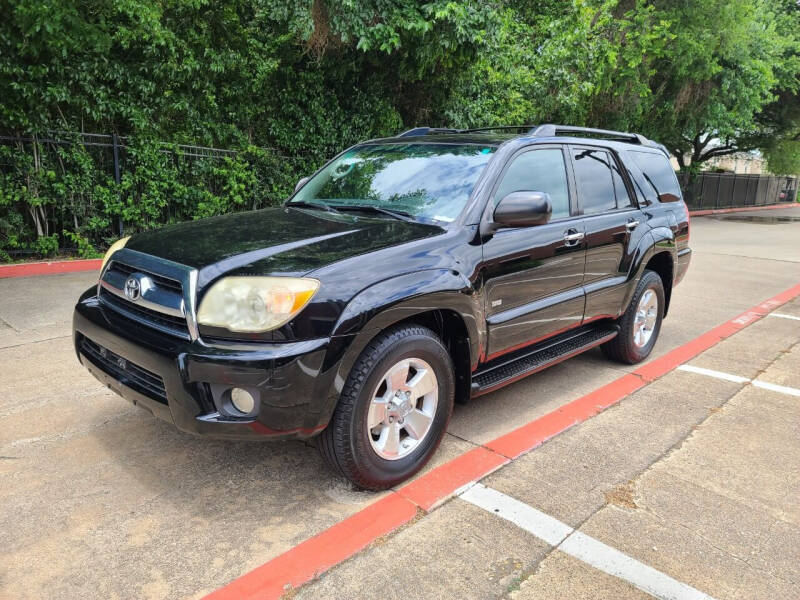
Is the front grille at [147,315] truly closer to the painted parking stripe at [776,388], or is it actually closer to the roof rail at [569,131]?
the roof rail at [569,131]

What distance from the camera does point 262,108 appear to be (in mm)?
10828

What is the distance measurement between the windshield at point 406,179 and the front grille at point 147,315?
4.59 feet

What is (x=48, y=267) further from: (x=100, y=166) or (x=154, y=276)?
(x=154, y=276)

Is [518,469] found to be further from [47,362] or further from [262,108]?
[262,108]

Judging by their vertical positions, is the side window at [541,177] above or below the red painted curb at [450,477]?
above

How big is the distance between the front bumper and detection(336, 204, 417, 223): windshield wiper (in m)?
1.06

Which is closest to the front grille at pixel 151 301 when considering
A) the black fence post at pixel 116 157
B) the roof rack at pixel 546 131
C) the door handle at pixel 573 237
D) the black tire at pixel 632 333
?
the roof rack at pixel 546 131

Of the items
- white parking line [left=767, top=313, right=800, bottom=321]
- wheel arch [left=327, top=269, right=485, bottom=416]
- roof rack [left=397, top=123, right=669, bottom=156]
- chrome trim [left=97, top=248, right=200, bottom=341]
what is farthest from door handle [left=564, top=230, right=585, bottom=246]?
white parking line [left=767, top=313, right=800, bottom=321]

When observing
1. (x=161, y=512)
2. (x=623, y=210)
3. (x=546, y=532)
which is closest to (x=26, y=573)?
(x=161, y=512)

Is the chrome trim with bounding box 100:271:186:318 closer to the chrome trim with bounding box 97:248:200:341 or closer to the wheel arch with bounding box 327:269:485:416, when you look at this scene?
the chrome trim with bounding box 97:248:200:341

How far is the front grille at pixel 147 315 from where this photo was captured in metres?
2.71

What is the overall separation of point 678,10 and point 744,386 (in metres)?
15.8

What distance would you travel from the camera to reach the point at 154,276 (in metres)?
2.90

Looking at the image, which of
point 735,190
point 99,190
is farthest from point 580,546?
point 735,190
